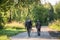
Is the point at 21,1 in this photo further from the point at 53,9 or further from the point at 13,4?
the point at 53,9

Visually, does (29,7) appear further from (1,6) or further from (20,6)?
(1,6)

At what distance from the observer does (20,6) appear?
49.7 feet

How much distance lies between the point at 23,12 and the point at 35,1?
1.20m

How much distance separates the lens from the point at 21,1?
14609mm

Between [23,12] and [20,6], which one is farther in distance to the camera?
[23,12]

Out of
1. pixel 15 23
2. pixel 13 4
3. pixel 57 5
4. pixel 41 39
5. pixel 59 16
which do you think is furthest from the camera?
pixel 57 5

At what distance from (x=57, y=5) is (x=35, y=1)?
5360cm

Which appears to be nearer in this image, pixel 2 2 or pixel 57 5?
pixel 2 2

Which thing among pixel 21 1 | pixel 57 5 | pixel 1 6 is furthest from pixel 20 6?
pixel 57 5

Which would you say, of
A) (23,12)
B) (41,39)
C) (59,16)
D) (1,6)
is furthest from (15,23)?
(1,6)

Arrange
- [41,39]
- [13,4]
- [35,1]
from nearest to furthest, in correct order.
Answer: [13,4]
[35,1]
[41,39]

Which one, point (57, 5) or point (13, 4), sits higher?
point (13, 4)

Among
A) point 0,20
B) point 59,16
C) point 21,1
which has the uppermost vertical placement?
point 21,1

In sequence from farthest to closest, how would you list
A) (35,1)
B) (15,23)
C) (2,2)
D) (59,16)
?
1. (59,16)
2. (15,23)
3. (35,1)
4. (2,2)
